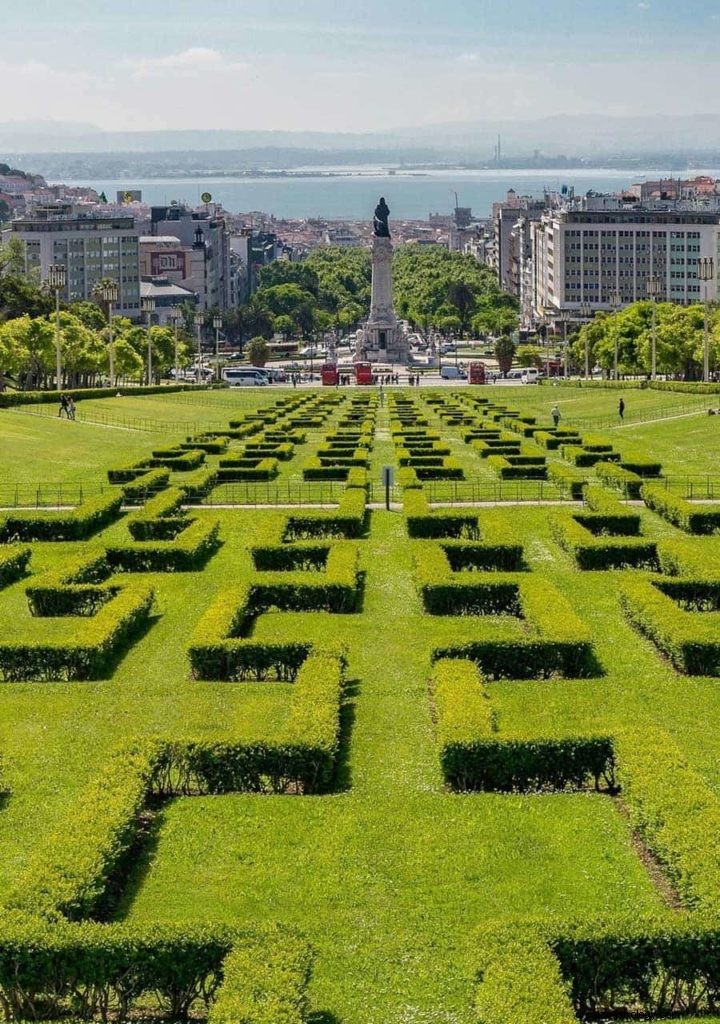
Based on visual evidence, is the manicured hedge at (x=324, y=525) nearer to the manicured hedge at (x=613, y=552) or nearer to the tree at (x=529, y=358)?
the manicured hedge at (x=613, y=552)

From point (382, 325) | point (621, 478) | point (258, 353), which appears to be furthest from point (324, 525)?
point (382, 325)

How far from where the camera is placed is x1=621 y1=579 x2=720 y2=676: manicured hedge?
25844mm

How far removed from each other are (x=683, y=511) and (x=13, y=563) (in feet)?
63.9

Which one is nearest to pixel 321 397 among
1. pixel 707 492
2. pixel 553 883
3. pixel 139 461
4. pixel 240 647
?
pixel 139 461

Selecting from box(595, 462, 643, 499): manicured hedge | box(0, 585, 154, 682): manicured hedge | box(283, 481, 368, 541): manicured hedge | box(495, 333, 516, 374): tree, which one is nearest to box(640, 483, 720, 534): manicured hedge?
box(595, 462, 643, 499): manicured hedge

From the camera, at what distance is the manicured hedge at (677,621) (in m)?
25.8

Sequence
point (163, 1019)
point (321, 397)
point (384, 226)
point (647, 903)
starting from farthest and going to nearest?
point (384, 226)
point (321, 397)
point (647, 903)
point (163, 1019)

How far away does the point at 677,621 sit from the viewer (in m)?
27.2

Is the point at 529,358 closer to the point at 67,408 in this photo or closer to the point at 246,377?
the point at 246,377

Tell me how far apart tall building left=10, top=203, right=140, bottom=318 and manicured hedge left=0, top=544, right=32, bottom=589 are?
155 meters

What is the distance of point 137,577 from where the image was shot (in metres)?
34.3

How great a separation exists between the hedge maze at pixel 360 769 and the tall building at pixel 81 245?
157445 millimetres

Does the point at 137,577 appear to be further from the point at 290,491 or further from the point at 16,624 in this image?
the point at 290,491

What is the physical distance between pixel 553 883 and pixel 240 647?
10411 mm
